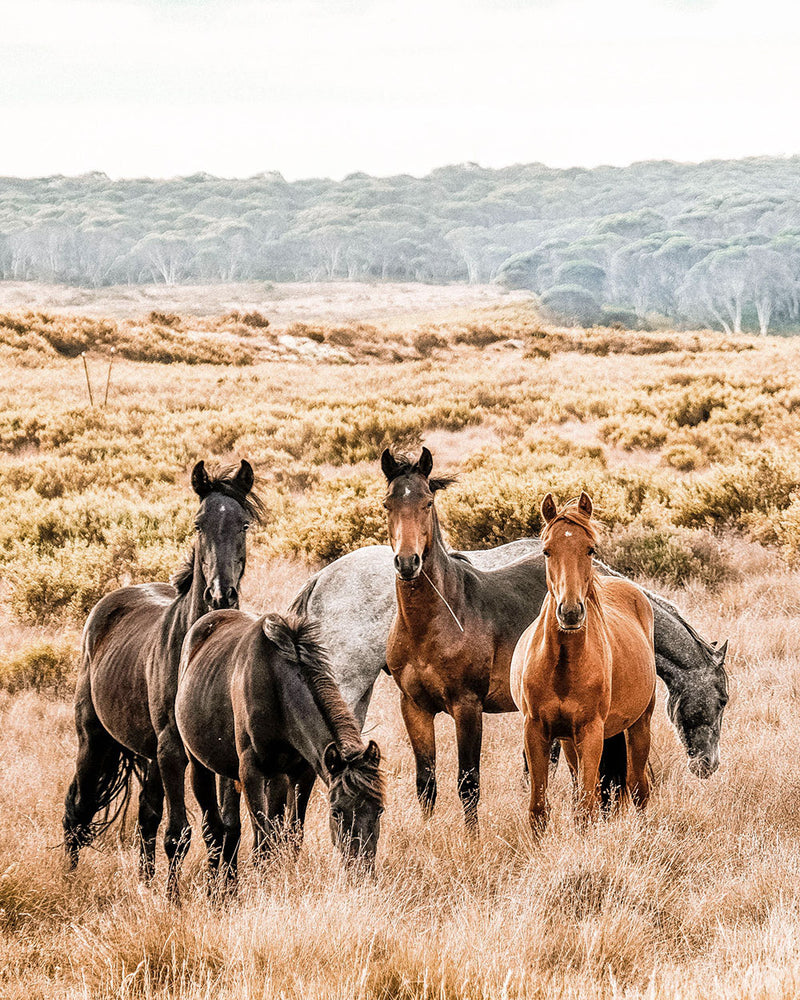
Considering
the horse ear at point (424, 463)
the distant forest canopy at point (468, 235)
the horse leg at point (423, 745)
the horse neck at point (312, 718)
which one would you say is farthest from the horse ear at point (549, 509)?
the distant forest canopy at point (468, 235)

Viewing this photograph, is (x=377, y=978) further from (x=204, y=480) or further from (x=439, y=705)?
(x=204, y=480)

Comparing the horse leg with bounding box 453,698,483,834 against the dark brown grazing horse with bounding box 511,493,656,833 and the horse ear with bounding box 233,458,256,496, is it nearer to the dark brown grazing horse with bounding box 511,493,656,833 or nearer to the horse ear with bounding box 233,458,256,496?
the dark brown grazing horse with bounding box 511,493,656,833

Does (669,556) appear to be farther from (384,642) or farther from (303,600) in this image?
(303,600)

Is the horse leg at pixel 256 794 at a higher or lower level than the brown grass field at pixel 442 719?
higher

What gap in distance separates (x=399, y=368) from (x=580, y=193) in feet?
290

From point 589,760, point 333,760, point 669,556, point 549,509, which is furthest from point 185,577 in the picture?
point 669,556

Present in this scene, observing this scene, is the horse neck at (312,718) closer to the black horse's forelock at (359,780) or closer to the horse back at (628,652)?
the black horse's forelock at (359,780)

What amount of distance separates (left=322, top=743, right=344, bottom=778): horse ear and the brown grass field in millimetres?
394

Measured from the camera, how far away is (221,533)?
15.9ft

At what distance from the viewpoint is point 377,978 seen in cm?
342

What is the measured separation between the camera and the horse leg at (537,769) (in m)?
4.77

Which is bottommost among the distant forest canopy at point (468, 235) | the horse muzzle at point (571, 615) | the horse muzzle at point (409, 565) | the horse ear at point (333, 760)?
the horse ear at point (333, 760)

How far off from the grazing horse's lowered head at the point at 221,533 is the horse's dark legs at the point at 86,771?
972 mm

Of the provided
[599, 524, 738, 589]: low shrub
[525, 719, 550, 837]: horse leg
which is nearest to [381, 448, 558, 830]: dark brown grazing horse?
[525, 719, 550, 837]: horse leg
